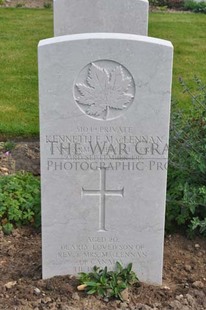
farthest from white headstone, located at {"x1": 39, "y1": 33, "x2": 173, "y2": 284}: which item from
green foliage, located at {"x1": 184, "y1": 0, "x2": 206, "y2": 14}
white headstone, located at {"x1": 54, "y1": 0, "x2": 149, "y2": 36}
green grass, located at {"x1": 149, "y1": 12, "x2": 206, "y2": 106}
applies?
green foliage, located at {"x1": 184, "y1": 0, "x2": 206, "y2": 14}

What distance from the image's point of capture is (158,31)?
39.1 feet

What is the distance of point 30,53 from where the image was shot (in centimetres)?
995

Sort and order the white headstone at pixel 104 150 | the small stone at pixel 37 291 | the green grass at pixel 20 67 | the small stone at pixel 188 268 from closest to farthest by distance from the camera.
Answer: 1. the white headstone at pixel 104 150
2. the small stone at pixel 37 291
3. the small stone at pixel 188 268
4. the green grass at pixel 20 67

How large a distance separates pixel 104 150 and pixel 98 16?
3.37 m

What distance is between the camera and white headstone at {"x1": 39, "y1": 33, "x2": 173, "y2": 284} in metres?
3.39

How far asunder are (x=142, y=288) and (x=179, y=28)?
9.25 m

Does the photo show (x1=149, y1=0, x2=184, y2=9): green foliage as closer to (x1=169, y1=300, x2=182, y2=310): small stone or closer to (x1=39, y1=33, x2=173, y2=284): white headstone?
(x1=39, y1=33, x2=173, y2=284): white headstone

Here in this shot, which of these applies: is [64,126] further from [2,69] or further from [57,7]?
[2,69]

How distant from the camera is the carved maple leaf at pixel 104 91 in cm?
341

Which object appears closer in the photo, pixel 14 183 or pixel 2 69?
pixel 14 183

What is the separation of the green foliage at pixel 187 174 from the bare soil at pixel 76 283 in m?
0.16

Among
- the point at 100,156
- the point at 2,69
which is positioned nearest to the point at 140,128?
the point at 100,156

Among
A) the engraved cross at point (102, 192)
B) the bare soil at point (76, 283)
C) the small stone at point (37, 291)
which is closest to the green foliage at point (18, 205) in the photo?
the bare soil at point (76, 283)

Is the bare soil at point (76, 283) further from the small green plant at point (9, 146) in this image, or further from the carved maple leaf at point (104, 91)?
the small green plant at point (9, 146)
